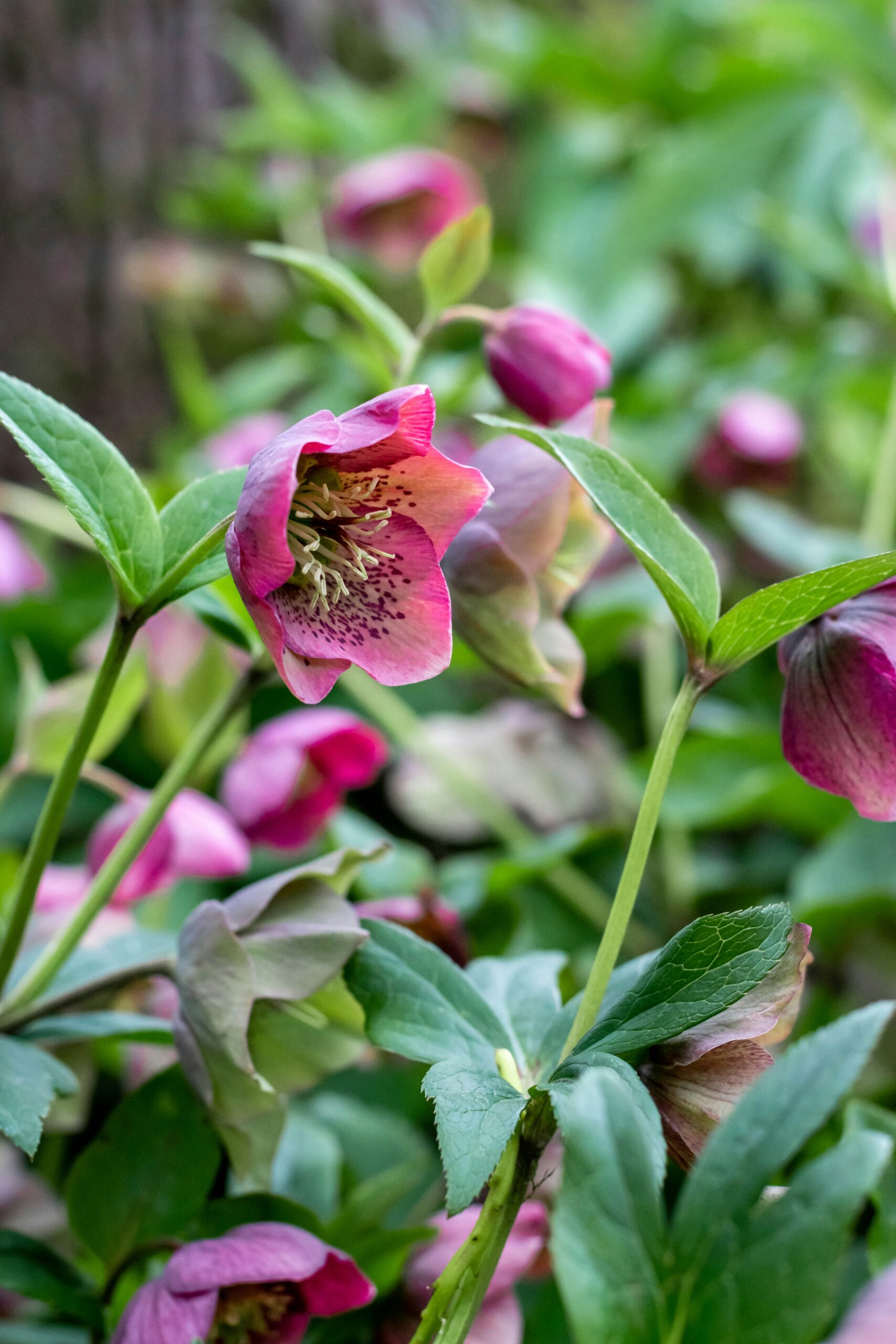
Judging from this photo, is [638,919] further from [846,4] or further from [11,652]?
[846,4]

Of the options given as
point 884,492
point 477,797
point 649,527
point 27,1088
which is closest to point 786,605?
point 649,527

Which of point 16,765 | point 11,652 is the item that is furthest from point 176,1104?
point 11,652

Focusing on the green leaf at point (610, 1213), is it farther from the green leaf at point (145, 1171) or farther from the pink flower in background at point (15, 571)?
the pink flower in background at point (15, 571)

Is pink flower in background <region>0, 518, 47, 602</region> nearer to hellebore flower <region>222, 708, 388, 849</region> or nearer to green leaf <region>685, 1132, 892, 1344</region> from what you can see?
hellebore flower <region>222, 708, 388, 849</region>

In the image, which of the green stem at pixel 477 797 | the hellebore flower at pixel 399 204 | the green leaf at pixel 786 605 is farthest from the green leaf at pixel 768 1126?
the hellebore flower at pixel 399 204

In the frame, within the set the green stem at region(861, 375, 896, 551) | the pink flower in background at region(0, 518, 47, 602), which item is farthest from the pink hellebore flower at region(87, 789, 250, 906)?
the green stem at region(861, 375, 896, 551)

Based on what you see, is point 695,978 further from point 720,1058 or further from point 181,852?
point 181,852
